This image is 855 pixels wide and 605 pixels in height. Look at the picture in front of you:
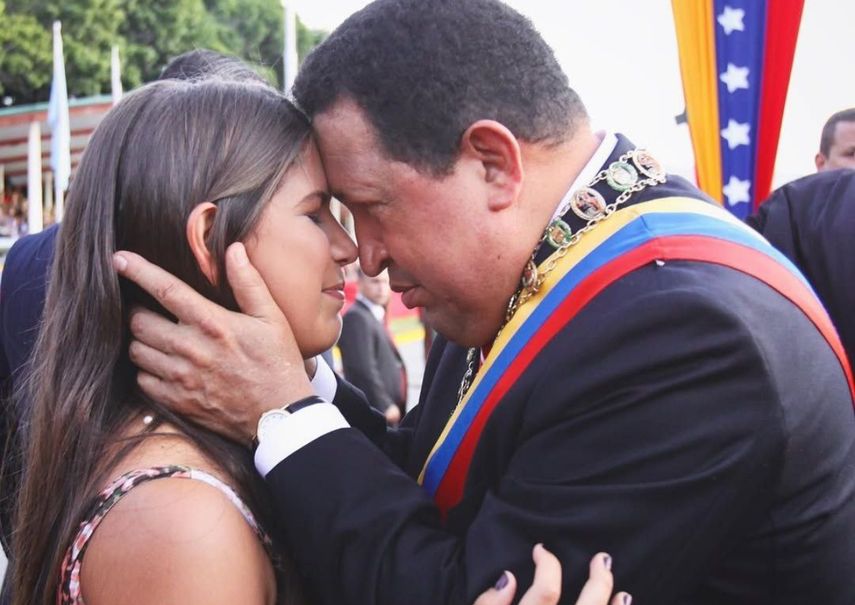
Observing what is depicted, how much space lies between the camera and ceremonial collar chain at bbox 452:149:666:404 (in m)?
2.08

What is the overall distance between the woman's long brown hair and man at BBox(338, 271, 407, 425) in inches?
188

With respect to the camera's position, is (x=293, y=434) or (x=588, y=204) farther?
(x=588, y=204)

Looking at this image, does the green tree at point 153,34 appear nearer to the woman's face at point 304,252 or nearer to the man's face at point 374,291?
the man's face at point 374,291

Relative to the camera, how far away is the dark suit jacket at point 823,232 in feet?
10.7

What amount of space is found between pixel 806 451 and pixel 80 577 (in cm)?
139

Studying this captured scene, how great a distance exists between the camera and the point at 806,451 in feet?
5.79

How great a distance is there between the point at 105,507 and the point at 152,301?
497 mm

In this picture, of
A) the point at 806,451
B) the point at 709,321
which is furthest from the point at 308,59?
the point at 806,451

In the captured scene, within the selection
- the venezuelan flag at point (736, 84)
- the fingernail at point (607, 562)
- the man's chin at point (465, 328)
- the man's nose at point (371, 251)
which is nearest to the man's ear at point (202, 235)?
the man's nose at point (371, 251)

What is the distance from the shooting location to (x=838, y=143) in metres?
5.18

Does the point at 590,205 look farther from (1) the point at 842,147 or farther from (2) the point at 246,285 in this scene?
(1) the point at 842,147

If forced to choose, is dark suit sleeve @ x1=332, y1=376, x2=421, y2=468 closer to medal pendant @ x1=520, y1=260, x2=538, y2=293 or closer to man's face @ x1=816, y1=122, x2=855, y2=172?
medal pendant @ x1=520, y1=260, x2=538, y2=293

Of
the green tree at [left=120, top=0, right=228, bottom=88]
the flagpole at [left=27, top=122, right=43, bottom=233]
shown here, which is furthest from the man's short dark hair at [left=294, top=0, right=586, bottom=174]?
the green tree at [left=120, top=0, right=228, bottom=88]

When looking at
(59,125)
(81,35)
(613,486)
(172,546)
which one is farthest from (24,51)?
(613,486)
